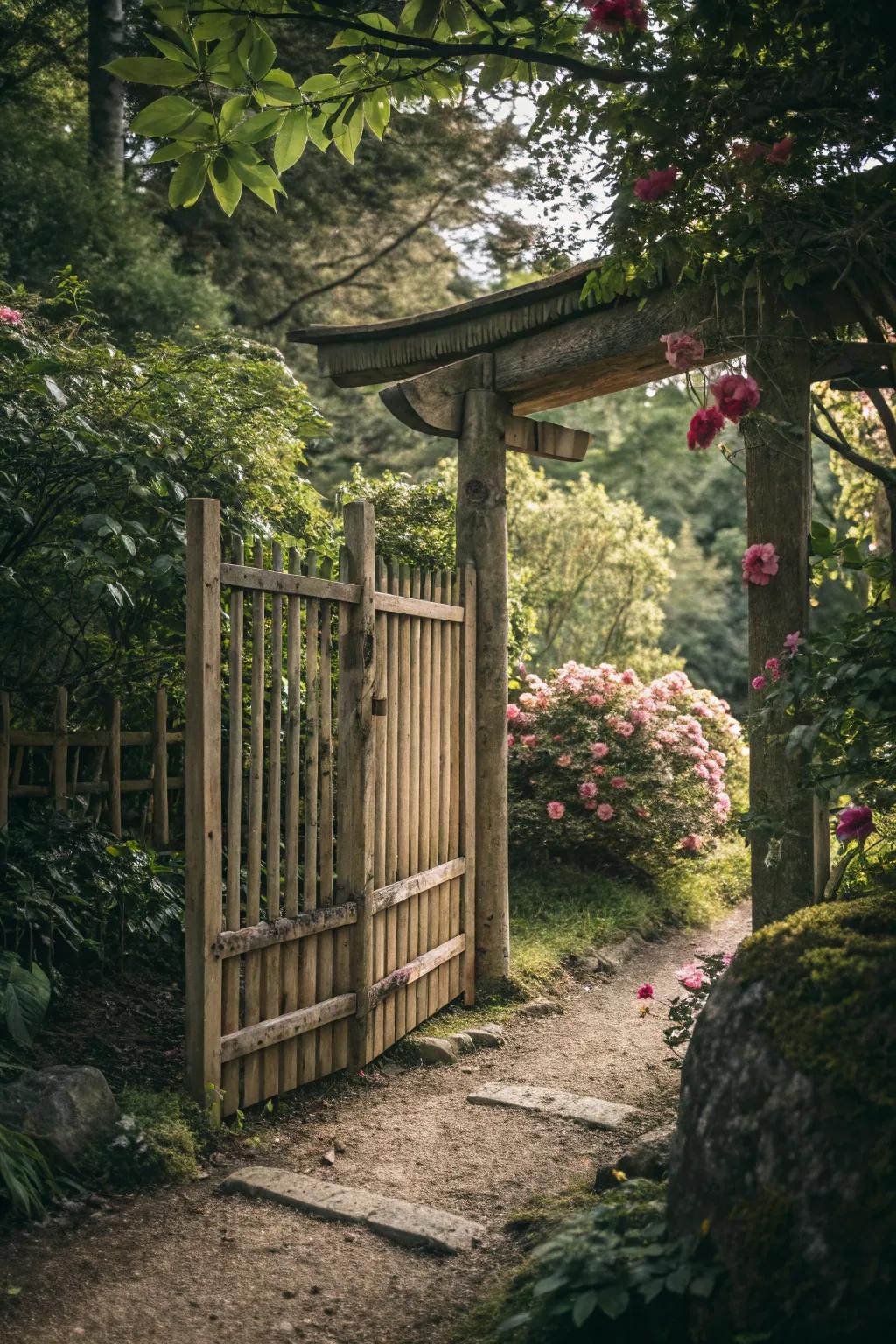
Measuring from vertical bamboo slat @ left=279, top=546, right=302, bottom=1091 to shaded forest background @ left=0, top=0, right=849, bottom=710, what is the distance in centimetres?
258

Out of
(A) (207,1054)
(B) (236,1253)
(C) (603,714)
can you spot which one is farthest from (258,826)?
(C) (603,714)

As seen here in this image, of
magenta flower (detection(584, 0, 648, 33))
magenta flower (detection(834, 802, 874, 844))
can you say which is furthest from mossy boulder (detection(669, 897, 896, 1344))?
magenta flower (detection(584, 0, 648, 33))

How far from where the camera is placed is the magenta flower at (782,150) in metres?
3.27

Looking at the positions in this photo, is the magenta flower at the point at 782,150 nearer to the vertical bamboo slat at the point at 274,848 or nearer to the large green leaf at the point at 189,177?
the large green leaf at the point at 189,177

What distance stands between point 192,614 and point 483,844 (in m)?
2.63

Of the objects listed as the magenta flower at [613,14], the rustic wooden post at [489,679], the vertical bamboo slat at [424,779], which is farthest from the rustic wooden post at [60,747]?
the magenta flower at [613,14]

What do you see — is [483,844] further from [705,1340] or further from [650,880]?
[705,1340]

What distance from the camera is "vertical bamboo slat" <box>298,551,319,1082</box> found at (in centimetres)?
438

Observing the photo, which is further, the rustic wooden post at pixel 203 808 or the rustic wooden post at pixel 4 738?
the rustic wooden post at pixel 4 738

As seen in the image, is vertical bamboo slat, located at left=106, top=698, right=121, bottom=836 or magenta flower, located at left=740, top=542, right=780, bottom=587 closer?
magenta flower, located at left=740, top=542, right=780, bottom=587

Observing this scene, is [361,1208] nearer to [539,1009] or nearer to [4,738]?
[4,738]

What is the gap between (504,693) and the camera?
6.04 meters

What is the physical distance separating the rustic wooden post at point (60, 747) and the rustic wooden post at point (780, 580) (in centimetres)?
285

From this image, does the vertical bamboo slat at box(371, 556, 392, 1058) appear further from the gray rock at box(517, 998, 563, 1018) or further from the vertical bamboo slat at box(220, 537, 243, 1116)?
the gray rock at box(517, 998, 563, 1018)
